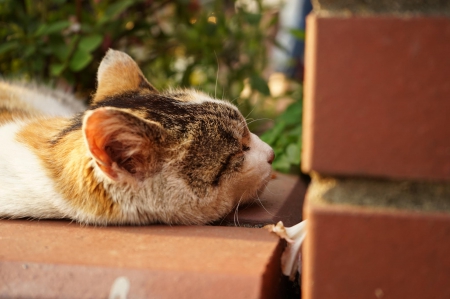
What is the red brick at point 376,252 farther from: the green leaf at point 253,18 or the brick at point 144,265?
the green leaf at point 253,18

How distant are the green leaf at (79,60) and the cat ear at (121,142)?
3.52ft

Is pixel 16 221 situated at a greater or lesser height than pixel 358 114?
lesser

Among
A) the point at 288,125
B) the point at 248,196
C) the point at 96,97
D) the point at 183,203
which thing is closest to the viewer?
the point at 183,203

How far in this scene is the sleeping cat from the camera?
1522 millimetres

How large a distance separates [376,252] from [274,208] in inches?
33.6

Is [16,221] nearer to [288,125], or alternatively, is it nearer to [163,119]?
[163,119]

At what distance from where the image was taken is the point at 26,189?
1.66m

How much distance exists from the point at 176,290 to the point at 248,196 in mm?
718

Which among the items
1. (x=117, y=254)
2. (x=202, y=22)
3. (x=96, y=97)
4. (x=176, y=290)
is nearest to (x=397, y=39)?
(x=176, y=290)

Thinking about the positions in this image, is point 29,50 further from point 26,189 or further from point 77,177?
point 77,177

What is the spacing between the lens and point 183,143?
5.31 feet

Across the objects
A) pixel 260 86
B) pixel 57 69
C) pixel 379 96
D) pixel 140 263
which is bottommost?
pixel 260 86

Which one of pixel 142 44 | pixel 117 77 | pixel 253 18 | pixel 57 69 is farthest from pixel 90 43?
pixel 253 18

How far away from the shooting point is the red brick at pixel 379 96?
897 millimetres
